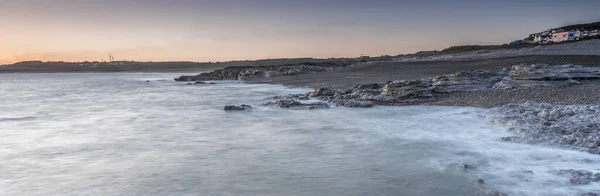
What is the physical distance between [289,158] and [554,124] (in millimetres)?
6062

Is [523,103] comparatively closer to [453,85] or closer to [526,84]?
[526,84]

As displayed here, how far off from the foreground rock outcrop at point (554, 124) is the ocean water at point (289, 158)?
1.46 feet

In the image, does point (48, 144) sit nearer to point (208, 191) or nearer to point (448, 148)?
point (208, 191)

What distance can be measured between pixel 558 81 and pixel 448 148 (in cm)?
1113

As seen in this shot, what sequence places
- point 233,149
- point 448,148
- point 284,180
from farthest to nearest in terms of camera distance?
point 233,149
point 448,148
point 284,180

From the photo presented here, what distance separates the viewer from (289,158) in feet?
27.1

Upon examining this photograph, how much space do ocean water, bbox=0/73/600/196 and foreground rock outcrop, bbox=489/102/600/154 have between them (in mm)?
444

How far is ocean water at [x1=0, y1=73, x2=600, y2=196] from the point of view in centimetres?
631

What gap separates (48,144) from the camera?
401 inches

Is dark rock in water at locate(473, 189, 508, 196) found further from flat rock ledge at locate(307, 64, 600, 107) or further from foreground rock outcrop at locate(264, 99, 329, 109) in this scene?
foreground rock outcrop at locate(264, 99, 329, 109)

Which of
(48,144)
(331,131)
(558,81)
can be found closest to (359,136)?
(331,131)

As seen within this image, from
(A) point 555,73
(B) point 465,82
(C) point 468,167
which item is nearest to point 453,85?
(B) point 465,82

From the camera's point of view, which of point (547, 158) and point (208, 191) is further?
point (547, 158)

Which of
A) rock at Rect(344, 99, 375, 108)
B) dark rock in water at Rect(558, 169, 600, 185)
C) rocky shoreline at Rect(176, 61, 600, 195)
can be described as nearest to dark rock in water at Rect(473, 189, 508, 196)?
rocky shoreline at Rect(176, 61, 600, 195)
